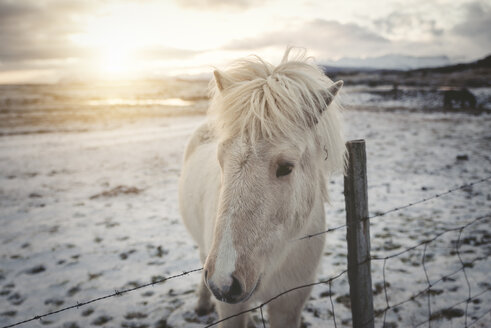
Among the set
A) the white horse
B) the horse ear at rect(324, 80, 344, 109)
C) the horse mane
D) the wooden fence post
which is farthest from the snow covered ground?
the horse ear at rect(324, 80, 344, 109)

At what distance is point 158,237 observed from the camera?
467 centimetres

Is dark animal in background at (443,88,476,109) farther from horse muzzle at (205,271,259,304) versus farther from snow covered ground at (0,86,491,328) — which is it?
horse muzzle at (205,271,259,304)

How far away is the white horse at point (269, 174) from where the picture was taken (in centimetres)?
138

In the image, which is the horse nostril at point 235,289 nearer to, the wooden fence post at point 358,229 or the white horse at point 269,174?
the white horse at point 269,174

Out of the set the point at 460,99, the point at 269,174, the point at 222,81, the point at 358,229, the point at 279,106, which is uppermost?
the point at 460,99

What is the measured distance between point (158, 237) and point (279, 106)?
3.86 metres

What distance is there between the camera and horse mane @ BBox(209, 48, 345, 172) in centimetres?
159

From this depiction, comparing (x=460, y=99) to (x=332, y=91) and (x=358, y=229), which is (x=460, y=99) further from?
(x=332, y=91)

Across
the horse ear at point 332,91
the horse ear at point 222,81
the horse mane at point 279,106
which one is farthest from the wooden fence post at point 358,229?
the horse ear at point 222,81

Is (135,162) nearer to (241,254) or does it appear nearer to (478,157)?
(241,254)

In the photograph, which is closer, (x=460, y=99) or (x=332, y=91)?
(x=332, y=91)

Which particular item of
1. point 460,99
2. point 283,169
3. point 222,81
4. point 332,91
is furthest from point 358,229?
point 460,99

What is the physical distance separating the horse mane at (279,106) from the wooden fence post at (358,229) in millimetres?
122

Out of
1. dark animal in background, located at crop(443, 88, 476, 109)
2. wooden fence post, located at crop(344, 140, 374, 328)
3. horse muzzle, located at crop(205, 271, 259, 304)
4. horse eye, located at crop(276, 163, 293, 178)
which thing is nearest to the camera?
horse muzzle, located at crop(205, 271, 259, 304)
